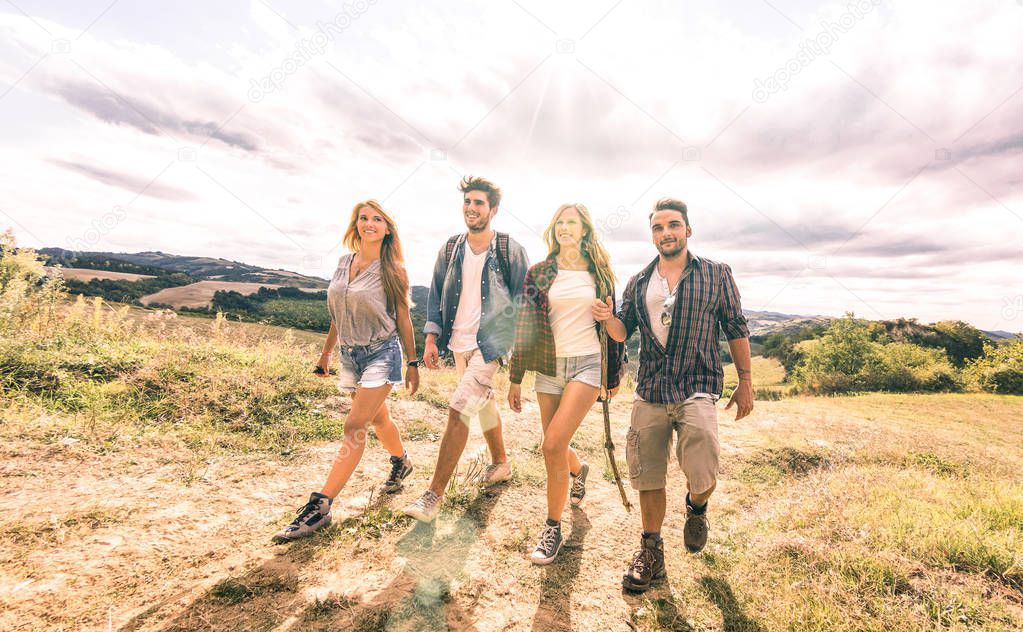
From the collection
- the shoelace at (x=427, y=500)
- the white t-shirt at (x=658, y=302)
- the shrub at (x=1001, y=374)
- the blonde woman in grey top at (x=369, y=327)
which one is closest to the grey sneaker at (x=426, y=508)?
the shoelace at (x=427, y=500)

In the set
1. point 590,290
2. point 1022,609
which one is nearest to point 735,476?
point 1022,609

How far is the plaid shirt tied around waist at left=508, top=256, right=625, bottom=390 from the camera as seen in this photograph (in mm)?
3617

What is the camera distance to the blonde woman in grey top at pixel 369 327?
363 cm

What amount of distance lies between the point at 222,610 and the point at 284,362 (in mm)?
5475

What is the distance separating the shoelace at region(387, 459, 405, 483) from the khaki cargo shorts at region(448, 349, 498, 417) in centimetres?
99

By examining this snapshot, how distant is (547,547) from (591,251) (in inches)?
102

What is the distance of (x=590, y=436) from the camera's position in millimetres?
7285

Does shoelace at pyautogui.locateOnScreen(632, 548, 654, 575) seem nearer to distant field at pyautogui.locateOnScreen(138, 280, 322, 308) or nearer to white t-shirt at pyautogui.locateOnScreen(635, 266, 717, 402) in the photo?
white t-shirt at pyautogui.locateOnScreen(635, 266, 717, 402)

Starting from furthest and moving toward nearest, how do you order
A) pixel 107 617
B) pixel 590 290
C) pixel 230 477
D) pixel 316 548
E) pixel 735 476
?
pixel 735 476, pixel 230 477, pixel 590 290, pixel 316 548, pixel 107 617

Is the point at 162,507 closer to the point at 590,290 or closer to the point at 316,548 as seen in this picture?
the point at 316,548

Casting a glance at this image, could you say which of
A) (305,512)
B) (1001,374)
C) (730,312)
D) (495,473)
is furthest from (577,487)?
(1001,374)

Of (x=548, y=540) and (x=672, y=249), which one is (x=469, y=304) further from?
(x=548, y=540)

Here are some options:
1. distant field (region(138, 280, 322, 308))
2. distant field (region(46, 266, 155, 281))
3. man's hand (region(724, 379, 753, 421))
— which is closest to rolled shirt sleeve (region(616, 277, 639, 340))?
man's hand (region(724, 379, 753, 421))

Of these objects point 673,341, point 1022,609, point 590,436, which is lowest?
point 590,436
